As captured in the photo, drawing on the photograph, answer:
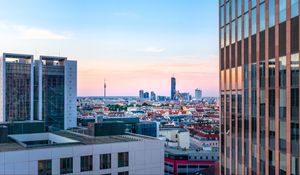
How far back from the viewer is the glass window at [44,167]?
45.2m

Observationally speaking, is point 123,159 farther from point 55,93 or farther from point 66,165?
point 55,93

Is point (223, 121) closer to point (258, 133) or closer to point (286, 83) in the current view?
point (258, 133)

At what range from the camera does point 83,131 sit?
2611 inches

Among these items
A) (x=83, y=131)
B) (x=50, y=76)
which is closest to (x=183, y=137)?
(x=50, y=76)

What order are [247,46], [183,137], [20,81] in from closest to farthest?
[247,46] → [20,81] → [183,137]

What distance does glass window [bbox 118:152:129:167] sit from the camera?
51.2 meters

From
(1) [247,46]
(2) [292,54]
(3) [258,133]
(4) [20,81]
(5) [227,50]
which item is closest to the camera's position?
(2) [292,54]

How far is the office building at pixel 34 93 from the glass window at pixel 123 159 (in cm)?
8257

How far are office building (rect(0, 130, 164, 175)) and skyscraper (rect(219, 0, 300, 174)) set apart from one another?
504 inches

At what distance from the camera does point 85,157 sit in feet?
159

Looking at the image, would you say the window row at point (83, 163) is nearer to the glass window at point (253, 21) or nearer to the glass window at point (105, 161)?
the glass window at point (105, 161)

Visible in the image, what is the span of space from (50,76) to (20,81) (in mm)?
10509

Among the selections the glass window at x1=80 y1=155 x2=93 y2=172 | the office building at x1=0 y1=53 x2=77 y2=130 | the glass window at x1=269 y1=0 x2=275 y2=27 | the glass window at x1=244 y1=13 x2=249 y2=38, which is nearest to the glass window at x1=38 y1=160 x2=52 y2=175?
the glass window at x1=80 y1=155 x2=93 y2=172

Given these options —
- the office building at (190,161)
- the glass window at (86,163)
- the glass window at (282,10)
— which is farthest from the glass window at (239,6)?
the office building at (190,161)
